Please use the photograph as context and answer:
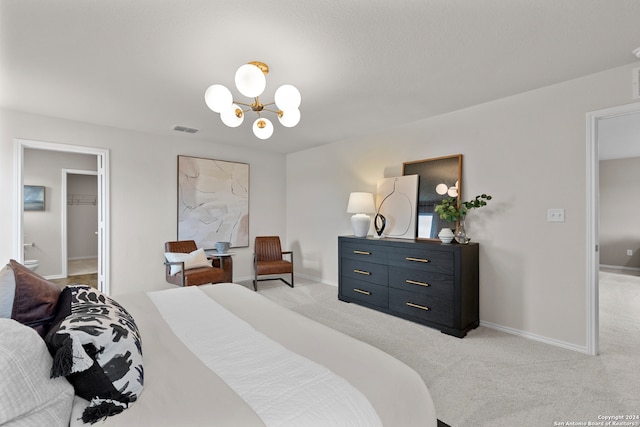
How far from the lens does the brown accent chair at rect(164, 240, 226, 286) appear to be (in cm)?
395

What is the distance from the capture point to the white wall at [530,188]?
2725mm

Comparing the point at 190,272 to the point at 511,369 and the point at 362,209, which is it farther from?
the point at 511,369

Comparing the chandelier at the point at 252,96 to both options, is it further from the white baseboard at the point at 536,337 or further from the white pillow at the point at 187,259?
the white baseboard at the point at 536,337

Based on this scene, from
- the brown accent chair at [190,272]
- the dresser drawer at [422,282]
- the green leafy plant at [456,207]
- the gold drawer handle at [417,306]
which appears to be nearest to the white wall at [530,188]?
the green leafy plant at [456,207]

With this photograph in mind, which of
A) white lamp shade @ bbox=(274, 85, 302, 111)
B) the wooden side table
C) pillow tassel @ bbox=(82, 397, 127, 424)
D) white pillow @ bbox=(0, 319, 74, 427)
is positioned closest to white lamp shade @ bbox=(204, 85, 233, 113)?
white lamp shade @ bbox=(274, 85, 302, 111)

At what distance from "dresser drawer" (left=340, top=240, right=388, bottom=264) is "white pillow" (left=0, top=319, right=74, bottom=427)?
3.20 m

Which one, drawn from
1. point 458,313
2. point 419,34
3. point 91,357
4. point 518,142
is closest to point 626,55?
point 518,142

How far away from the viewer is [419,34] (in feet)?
6.75

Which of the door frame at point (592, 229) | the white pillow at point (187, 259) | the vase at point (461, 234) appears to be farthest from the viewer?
the white pillow at point (187, 259)

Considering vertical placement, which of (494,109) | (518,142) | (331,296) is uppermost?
(494,109)

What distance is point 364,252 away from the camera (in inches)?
157

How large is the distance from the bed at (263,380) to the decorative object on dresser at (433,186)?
245cm

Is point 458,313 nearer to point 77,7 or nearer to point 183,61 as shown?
point 183,61

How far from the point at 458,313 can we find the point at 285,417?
101 inches
